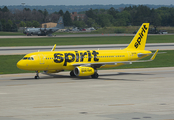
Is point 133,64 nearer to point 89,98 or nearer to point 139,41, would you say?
point 139,41

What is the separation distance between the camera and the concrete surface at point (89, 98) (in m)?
20.7

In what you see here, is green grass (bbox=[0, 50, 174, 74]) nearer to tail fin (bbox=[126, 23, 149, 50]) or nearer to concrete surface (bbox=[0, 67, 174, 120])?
tail fin (bbox=[126, 23, 149, 50])

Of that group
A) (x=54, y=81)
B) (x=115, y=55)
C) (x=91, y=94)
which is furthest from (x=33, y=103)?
(x=115, y=55)

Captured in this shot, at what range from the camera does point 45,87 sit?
107 ft

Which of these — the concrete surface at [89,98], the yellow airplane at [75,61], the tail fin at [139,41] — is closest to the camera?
the concrete surface at [89,98]

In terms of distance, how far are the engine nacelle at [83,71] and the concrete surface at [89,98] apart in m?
0.81

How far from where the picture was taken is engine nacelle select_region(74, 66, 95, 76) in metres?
38.1

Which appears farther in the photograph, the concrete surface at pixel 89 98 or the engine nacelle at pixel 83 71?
the engine nacelle at pixel 83 71

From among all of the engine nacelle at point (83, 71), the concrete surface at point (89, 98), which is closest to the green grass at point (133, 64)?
the concrete surface at point (89, 98)

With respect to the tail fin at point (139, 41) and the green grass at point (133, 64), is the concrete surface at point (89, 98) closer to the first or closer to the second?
the tail fin at point (139, 41)

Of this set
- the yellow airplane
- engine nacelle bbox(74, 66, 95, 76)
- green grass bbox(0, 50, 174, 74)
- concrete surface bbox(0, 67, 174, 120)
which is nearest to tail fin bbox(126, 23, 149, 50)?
the yellow airplane

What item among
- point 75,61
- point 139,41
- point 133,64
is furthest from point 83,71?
point 133,64

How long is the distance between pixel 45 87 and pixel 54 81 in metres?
4.66

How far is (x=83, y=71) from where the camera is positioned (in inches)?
1505
